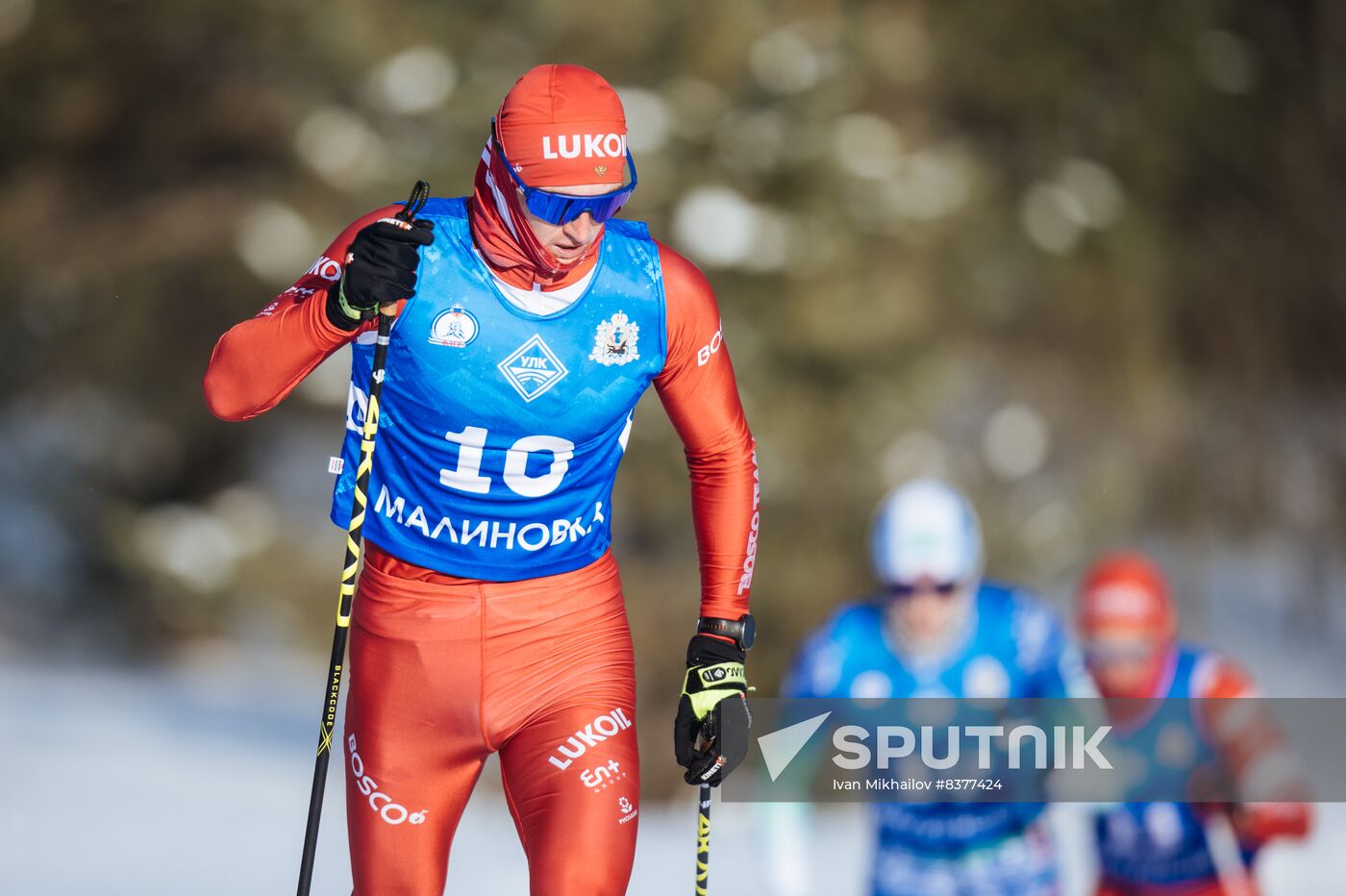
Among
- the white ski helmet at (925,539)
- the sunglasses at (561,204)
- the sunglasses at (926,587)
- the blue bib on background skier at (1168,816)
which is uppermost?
the white ski helmet at (925,539)

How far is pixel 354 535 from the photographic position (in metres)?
3.23

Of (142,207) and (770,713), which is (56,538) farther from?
(770,713)

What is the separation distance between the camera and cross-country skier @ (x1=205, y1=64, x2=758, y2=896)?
315cm

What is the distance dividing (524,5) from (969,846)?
5442 millimetres

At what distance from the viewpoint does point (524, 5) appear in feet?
28.4

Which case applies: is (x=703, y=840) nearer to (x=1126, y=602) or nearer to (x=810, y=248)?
(x=1126, y=602)

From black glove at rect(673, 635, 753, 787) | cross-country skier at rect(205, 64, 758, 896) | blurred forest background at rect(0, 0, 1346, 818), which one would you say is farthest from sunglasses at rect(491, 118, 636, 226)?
blurred forest background at rect(0, 0, 1346, 818)

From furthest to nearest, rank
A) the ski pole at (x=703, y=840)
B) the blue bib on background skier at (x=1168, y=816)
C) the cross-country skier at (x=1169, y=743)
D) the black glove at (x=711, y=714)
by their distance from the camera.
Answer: the blue bib on background skier at (x=1168, y=816) → the cross-country skier at (x=1169, y=743) → the ski pole at (x=703, y=840) → the black glove at (x=711, y=714)

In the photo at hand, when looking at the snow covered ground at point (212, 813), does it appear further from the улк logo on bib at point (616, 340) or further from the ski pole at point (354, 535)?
the улк logo on bib at point (616, 340)

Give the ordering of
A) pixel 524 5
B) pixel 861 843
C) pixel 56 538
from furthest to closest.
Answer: pixel 56 538 → pixel 861 843 → pixel 524 5

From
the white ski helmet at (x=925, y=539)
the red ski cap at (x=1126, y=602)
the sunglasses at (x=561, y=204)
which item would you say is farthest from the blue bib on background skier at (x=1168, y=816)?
the sunglasses at (x=561, y=204)

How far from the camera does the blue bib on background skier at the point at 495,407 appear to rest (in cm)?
321

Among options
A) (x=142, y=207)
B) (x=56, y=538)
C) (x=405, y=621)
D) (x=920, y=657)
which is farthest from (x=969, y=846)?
(x=56, y=538)

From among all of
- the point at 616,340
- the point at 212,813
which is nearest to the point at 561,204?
the point at 616,340
